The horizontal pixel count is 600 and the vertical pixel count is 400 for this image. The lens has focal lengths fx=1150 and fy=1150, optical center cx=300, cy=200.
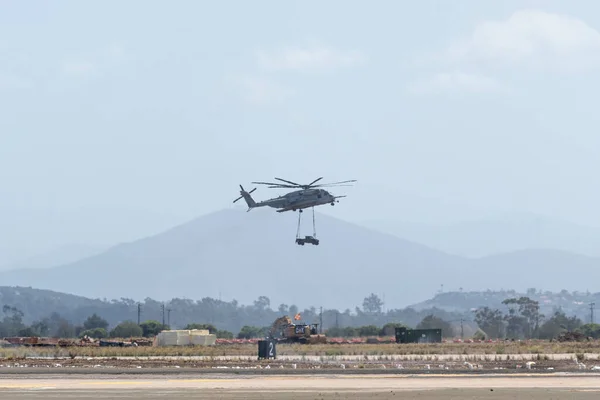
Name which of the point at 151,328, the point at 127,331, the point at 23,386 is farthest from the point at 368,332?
the point at 23,386

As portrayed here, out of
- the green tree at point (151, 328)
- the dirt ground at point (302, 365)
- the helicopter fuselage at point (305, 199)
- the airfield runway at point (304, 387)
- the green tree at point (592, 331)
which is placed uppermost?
the helicopter fuselage at point (305, 199)

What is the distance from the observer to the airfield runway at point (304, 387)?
44.9 metres

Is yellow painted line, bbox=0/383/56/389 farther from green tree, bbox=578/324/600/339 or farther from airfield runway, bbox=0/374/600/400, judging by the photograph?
green tree, bbox=578/324/600/339

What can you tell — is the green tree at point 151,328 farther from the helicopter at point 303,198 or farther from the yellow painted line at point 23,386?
the yellow painted line at point 23,386

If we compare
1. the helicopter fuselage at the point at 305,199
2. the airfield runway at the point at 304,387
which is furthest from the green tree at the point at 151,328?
the airfield runway at the point at 304,387

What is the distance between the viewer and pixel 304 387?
160 ft

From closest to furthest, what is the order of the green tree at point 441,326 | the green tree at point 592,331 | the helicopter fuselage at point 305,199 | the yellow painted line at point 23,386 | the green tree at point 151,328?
the yellow painted line at point 23,386 < the helicopter fuselage at point 305,199 < the green tree at point 592,331 < the green tree at point 151,328 < the green tree at point 441,326

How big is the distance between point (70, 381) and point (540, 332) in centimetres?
11917

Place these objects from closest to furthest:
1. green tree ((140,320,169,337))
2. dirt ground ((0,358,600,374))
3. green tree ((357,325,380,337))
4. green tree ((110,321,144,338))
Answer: dirt ground ((0,358,600,374))
green tree ((110,321,144,338))
green tree ((140,320,169,337))
green tree ((357,325,380,337))

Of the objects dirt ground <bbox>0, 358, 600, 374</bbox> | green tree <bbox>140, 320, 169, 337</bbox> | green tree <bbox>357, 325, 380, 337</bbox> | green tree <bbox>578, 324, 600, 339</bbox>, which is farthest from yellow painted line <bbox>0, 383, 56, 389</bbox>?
green tree <bbox>357, 325, 380, 337</bbox>

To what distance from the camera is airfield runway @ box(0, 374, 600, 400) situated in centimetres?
4488

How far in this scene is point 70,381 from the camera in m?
54.0

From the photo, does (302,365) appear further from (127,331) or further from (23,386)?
(127,331)

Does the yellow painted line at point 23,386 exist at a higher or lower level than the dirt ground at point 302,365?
lower
